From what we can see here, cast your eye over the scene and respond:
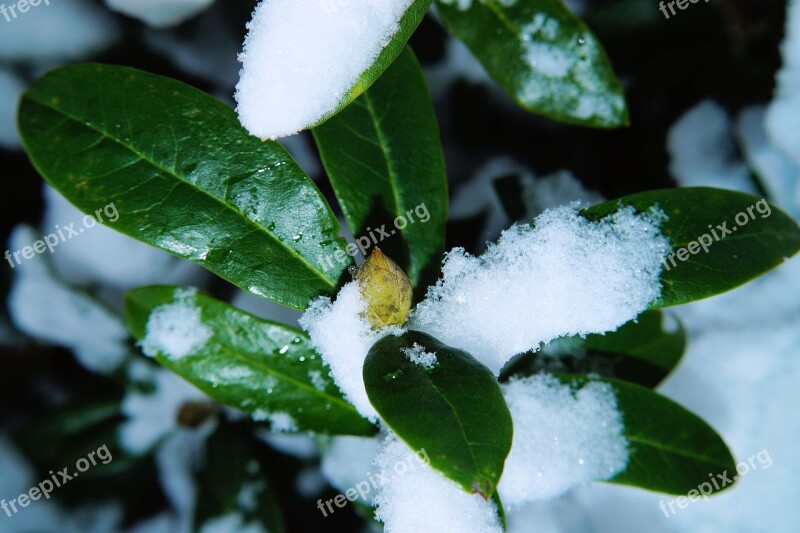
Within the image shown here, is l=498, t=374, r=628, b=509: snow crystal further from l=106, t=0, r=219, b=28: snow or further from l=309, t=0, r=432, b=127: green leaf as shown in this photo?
l=106, t=0, r=219, b=28: snow

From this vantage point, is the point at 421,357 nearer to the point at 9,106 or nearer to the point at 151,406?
the point at 151,406

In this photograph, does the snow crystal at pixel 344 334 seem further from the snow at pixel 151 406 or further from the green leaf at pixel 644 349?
the snow at pixel 151 406

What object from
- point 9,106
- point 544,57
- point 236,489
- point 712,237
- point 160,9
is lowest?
point 236,489

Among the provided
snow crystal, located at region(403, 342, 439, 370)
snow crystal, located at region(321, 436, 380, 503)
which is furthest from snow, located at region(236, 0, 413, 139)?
snow crystal, located at region(321, 436, 380, 503)

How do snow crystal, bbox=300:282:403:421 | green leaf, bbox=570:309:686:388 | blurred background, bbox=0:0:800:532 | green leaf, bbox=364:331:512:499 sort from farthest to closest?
blurred background, bbox=0:0:800:532, green leaf, bbox=570:309:686:388, snow crystal, bbox=300:282:403:421, green leaf, bbox=364:331:512:499

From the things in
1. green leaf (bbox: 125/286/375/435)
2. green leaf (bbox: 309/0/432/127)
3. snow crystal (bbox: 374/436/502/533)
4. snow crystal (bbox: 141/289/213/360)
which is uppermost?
green leaf (bbox: 309/0/432/127)

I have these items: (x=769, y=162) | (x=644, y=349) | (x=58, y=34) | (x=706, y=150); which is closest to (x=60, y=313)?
(x=58, y=34)

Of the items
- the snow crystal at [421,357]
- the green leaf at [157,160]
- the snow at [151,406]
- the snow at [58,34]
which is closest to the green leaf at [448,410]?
the snow crystal at [421,357]

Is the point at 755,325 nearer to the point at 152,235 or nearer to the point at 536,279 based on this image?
the point at 536,279
